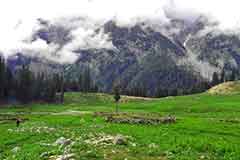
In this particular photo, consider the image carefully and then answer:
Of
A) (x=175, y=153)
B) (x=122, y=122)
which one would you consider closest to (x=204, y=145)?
(x=175, y=153)

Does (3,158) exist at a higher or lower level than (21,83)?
lower

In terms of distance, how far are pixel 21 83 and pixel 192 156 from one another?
542 ft

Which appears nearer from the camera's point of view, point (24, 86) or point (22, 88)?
point (22, 88)

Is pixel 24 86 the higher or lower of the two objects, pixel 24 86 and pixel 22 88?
the higher

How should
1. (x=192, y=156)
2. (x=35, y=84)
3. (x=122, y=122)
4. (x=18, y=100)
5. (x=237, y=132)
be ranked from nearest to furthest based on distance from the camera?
(x=192, y=156), (x=237, y=132), (x=122, y=122), (x=18, y=100), (x=35, y=84)

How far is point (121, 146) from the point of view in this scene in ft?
91.9

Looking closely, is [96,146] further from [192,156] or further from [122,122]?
[122,122]

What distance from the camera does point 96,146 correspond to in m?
27.9

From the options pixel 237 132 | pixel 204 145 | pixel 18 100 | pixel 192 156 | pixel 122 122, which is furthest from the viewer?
pixel 18 100

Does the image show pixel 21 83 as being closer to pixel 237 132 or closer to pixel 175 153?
pixel 237 132

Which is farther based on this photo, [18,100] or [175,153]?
[18,100]

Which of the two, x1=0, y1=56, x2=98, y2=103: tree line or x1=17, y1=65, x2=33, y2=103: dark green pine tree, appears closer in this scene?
x1=0, y1=56, x2=98, y2=103: tree line

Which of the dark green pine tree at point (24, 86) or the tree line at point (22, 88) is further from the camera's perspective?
the dark green pine tree at point (24, 86)

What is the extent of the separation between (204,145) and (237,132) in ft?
71.1
